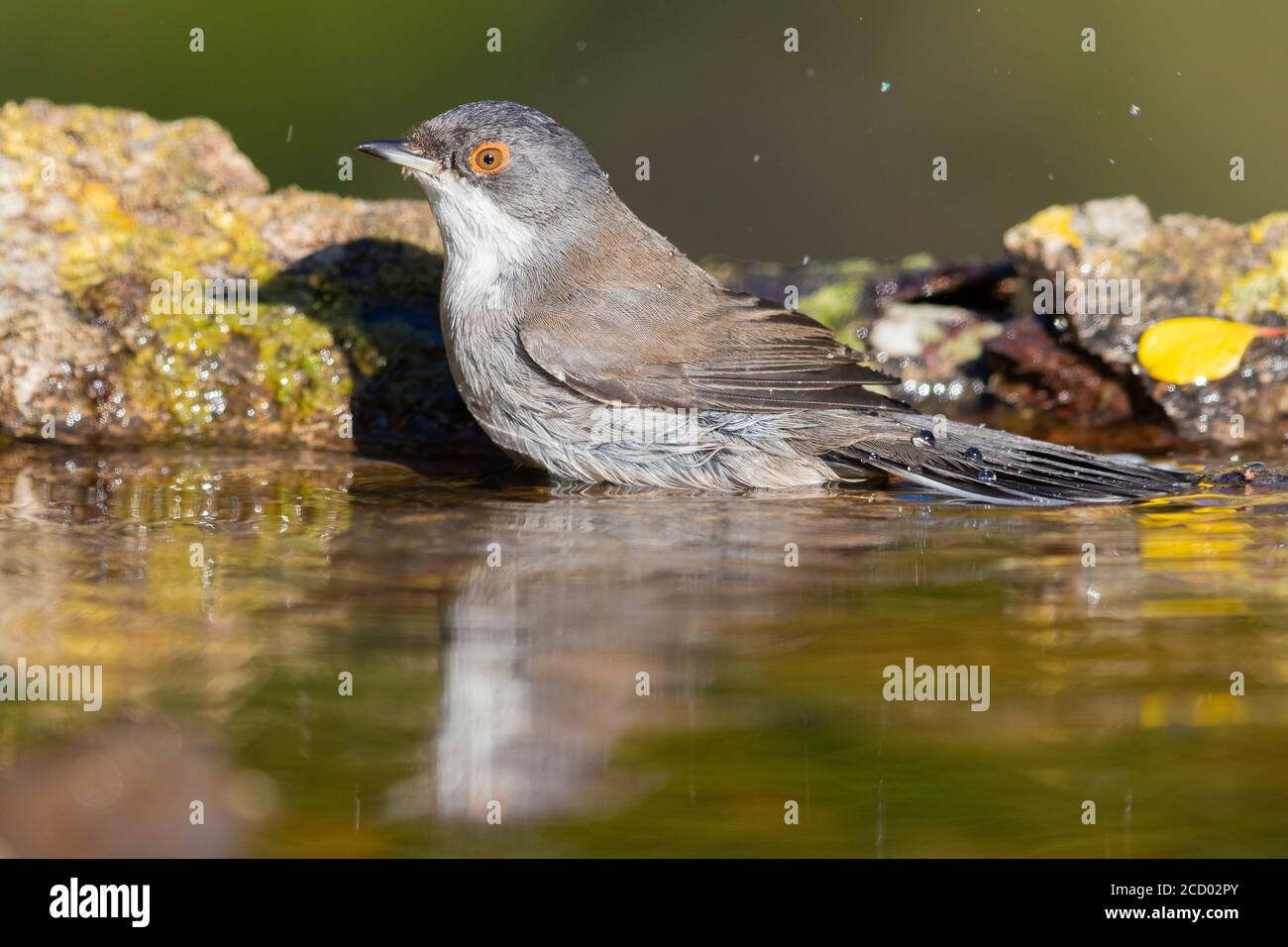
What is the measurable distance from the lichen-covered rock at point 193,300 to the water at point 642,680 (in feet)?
4.32

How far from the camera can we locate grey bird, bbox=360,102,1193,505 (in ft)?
16.2

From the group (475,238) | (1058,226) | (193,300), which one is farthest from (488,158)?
(1058,226)

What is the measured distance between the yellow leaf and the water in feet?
Answer: 4.32

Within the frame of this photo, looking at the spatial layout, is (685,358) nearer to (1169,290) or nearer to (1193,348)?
(1193,348)

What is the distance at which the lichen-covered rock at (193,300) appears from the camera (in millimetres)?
5703

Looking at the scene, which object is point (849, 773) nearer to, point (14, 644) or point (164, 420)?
point (14, 644)

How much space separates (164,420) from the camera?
18.8ft

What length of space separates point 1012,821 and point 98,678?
5.75 feet

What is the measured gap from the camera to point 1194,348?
5684 mm

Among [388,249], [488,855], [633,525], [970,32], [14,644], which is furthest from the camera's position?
[970,32]

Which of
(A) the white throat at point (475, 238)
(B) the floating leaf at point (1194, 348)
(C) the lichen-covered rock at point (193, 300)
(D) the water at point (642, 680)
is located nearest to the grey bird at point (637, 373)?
(A) the white throat at point (475, 238)

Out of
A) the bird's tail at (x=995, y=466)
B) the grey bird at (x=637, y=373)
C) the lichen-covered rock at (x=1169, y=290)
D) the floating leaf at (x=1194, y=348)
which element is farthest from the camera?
the lichen-covered rock at (x=1169, y=290)

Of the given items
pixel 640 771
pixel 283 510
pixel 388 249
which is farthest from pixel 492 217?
pixel 640 771

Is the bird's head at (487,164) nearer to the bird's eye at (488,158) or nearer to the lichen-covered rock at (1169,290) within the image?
the bird's eye at (488,158)
